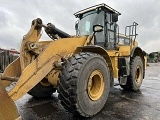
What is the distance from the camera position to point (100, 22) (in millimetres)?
5773

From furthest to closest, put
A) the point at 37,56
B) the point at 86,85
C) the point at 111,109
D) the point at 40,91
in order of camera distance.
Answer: the point at 40,91 < the point at 111,109 < the point at 37,56 < the point at 86,85

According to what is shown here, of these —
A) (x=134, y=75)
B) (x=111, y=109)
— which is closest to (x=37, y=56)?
(x=111, y=109)

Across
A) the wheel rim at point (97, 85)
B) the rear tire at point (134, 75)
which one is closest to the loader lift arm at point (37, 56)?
the wheel rim at point (97, 85)

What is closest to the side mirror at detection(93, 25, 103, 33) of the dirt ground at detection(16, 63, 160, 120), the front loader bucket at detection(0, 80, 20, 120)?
the dirt ground at detection(16, 63, 160, 120)

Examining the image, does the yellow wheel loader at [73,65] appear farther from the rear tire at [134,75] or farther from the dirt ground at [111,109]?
the rear tire at [134,75]

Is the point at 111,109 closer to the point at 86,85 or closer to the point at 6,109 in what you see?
the point at 86,85

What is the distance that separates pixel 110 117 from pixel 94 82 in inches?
33.1

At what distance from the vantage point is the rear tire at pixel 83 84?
146 inches

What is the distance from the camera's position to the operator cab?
5.70 metres

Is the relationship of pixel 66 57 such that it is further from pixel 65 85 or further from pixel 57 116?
pixel 57 116

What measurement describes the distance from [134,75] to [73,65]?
369cm

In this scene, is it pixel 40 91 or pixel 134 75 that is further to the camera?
pixel 134 75

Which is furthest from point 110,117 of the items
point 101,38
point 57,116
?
point 101,38

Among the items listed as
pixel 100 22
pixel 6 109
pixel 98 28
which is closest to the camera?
pixel 6 109
